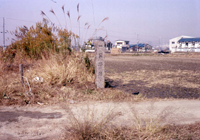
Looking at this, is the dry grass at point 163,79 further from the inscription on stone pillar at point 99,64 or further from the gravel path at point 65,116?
the gravel path at point 65,116

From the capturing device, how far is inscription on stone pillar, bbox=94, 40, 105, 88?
857cm

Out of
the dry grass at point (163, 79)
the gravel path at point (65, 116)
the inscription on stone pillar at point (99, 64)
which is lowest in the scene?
the gravel path at point (65, 116)

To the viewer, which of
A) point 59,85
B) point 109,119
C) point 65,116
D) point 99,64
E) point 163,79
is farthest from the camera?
point 163,79

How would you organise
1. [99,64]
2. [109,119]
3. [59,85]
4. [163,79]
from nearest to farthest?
[109,119] → [59,85] → [99,64] → [163,79]

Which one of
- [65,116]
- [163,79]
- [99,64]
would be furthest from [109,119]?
[163,79]

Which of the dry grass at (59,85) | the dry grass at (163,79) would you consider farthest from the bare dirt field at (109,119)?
the dry grass at (163,79)

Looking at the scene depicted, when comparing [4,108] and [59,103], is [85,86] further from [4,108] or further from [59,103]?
[4,108]

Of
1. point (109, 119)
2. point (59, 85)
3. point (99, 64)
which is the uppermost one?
point (99, 64)

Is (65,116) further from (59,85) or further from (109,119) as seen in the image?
(59,85)

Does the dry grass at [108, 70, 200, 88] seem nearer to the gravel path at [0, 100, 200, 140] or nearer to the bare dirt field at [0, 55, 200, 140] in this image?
the bare dirt field at [0, 55, 200, 140]

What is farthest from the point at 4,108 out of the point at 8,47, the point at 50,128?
the point at 8,47

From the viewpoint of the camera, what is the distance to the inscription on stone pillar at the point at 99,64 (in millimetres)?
8572

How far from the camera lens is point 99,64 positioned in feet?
28.7

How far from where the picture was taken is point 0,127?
476 centimetres
